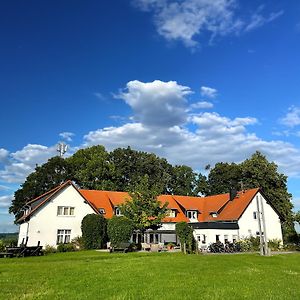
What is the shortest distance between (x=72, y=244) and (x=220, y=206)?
23126 mm

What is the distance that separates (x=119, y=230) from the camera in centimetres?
3803

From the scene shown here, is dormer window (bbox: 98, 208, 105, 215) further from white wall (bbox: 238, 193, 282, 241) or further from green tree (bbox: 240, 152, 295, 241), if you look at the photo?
green tree (bbox: 240, 152, 295, 241)

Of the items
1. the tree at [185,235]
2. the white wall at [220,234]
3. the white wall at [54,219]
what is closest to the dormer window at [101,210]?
the white wall at [54,219]

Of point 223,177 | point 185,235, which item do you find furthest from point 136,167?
point 185,235

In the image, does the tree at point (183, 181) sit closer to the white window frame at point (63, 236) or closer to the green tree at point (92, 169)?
the green tree at point (92, 169)

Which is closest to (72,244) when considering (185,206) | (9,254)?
(9,254)

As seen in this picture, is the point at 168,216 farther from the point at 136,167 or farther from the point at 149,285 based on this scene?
the point at 149,285

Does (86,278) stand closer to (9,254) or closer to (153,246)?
(9,254)

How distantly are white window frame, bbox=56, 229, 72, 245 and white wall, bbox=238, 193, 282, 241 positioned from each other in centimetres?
2270

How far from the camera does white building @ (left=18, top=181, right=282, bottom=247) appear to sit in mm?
42219

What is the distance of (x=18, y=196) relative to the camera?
6181 centimetres

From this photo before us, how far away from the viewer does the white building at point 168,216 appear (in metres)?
42.2

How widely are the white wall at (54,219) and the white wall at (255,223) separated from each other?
20717 mm

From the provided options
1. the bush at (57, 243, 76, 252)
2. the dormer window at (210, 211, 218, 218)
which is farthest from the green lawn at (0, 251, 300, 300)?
the dormer window at (210, 211, 218, 218)
